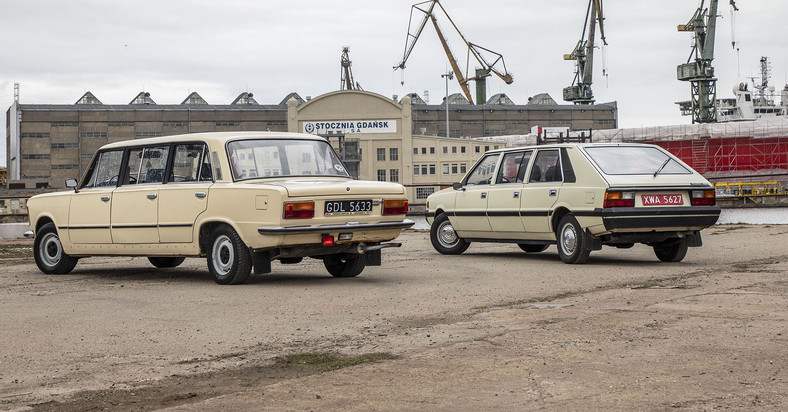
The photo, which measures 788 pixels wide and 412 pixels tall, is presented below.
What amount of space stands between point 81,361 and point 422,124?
11765cm

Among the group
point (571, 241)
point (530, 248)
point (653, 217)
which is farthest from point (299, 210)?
point (530, 248)

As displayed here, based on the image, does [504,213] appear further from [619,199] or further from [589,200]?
[619,199]

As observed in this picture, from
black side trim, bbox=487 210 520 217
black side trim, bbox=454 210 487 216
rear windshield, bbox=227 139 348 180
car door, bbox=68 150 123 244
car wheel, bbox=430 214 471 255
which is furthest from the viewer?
car wheel, bbox=430 214 471 255

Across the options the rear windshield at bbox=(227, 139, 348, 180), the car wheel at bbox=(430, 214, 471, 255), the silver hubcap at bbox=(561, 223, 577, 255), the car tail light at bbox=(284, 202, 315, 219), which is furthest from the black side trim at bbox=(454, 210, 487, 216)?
the car tail light at bbox=(284, 202, 315, 219)

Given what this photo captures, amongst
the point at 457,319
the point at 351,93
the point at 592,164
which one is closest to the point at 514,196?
the point at 592,164

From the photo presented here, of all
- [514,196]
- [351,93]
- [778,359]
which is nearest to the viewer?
[778,359]

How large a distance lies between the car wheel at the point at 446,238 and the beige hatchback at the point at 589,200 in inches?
17.4

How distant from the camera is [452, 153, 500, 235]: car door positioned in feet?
44.2

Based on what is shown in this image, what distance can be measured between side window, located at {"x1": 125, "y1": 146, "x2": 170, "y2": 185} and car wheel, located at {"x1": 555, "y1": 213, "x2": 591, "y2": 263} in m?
4.97

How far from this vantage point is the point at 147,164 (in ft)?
35.1

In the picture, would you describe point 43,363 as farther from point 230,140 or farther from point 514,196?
point 514,196

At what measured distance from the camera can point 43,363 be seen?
522 cm

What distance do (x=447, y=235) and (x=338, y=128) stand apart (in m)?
88.7

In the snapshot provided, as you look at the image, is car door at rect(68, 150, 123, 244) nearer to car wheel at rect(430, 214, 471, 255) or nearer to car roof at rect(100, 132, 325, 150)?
car roof at rect(100, 132, 325, 150)
